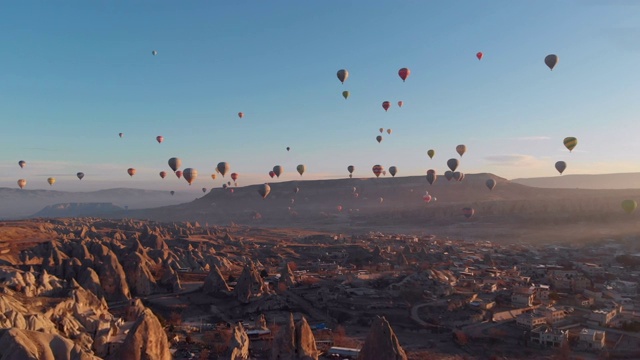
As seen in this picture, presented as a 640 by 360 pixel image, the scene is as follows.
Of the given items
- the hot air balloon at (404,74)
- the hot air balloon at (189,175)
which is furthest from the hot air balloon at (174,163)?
the hot air balloon at (404,74)

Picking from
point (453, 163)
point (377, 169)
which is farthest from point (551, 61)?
point (377, 169)

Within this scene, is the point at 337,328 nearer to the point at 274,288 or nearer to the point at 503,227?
the point at 274,288

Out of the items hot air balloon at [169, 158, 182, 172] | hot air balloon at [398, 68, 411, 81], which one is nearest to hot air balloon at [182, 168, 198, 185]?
hot air balloon at [169, 158, 182, 172]

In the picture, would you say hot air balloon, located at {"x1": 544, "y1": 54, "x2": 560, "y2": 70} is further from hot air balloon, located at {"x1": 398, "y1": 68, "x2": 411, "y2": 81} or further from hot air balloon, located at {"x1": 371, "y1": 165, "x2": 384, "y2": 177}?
hot air balloon, located at {"x1": 371, "y1": 165, "x2": 384, "y2": 177}

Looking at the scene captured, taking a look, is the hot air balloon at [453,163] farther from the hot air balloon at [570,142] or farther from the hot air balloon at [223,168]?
the hot air balloon at [223,168]

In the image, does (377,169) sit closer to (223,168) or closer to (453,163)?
(453,163)

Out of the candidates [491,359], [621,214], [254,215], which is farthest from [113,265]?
[254,215]
